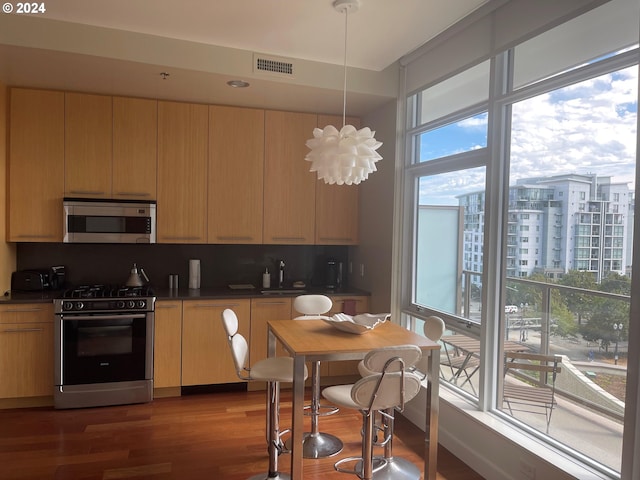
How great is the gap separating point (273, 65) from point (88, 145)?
70.0 inches

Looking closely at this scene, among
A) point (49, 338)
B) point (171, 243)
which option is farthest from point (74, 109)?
point (49, 338)

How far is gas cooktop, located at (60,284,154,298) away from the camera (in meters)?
3.83

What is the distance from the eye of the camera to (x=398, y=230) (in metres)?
4.08

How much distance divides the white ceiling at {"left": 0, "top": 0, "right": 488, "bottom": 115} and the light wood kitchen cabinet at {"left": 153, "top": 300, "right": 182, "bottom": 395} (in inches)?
73.6

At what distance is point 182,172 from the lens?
4.29m

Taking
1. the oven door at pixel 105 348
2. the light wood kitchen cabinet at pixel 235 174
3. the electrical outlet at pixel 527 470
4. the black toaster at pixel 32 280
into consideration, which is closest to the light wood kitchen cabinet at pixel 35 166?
the black toaster at pixel 32 280

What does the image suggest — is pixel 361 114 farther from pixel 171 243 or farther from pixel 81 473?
pixel 81 473

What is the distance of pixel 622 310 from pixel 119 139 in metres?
3.90

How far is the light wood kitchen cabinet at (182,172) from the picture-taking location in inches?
167

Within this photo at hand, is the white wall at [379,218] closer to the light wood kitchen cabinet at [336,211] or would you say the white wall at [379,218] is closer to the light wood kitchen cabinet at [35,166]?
the light wood kitchen cabinet at [336,211]

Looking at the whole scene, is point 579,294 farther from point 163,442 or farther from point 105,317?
point 105,317

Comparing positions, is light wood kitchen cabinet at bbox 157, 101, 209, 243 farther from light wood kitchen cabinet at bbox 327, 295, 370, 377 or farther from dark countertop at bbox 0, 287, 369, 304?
light wood kitchen cabinet at bbox 327, 295, 370, 377

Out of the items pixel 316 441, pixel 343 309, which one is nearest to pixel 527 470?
pixel 316 441
